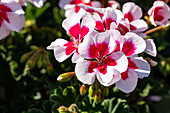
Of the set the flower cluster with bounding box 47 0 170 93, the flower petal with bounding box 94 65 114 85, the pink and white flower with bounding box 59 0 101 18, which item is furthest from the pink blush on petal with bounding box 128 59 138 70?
the pink and white flower with bounding box 59 0 101 18

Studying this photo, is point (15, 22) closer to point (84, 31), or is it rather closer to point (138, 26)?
point (84, 31)

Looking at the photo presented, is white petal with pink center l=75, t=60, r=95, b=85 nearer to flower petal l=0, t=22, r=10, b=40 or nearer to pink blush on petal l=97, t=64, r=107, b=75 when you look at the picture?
pink blush on petal l=97, t=64, r=107, b=75

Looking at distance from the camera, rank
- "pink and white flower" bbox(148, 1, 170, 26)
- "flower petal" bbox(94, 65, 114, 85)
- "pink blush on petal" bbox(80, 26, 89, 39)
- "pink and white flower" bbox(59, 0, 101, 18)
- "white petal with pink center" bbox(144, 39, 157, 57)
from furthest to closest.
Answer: "pink and white flower" bbox(59, 0, 101, 18) < "pink and white flower" bbox(148, 1, 170, 26) < "white petal with pink center" bbox(144, 39, 157, 57) < "pink blush on petal" bbox(80, 26, 89, 39) < "flower petal" bbox(94, 65, 114, 85)

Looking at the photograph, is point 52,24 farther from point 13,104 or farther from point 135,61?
point 135,61

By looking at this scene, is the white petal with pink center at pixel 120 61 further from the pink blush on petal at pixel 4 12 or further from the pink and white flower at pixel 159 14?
the pink blush on petal at pixel 4 12

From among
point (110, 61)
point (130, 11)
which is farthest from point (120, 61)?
→ point (130, 11)

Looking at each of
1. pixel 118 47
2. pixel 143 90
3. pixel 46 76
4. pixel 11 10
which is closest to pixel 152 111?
pixel 143 90

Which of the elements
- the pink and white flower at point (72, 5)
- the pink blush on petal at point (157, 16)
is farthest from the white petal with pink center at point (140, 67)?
the pink and white flower at point (72, 5)
